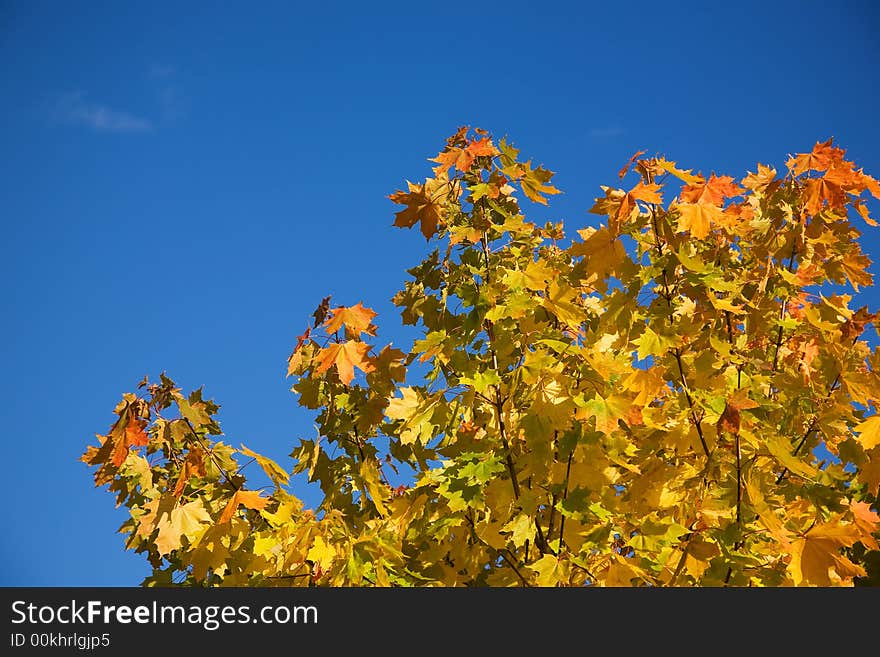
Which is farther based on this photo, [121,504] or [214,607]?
[121,504]

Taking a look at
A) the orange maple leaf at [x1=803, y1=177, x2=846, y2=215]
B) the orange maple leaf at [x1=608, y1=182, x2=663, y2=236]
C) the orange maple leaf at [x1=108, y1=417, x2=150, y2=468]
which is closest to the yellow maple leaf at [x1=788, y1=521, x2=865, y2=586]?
the orange maple leaf at [x1=608, y1=182, x2=663, y2=236]

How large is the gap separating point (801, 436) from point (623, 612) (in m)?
1.88

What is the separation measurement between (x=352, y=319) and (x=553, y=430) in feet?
4.29

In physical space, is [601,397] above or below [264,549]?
above

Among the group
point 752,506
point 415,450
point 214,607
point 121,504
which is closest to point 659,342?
point 752,506

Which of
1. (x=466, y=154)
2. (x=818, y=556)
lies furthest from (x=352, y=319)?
(x=818, y=556)

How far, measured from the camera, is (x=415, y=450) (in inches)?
179

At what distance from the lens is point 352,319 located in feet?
14.0

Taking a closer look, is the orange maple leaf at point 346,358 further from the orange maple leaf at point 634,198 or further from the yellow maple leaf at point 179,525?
the orange maple leaf at point 634,198

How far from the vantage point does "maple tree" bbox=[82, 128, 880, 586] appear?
11.7ft

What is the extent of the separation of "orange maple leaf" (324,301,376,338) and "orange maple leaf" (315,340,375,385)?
8 cm

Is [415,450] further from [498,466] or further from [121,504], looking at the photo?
[121,504]

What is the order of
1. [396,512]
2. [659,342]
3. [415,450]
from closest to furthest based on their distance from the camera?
[659,342] < [396,512] < [415,450]

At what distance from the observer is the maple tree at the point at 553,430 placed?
11.7ft
